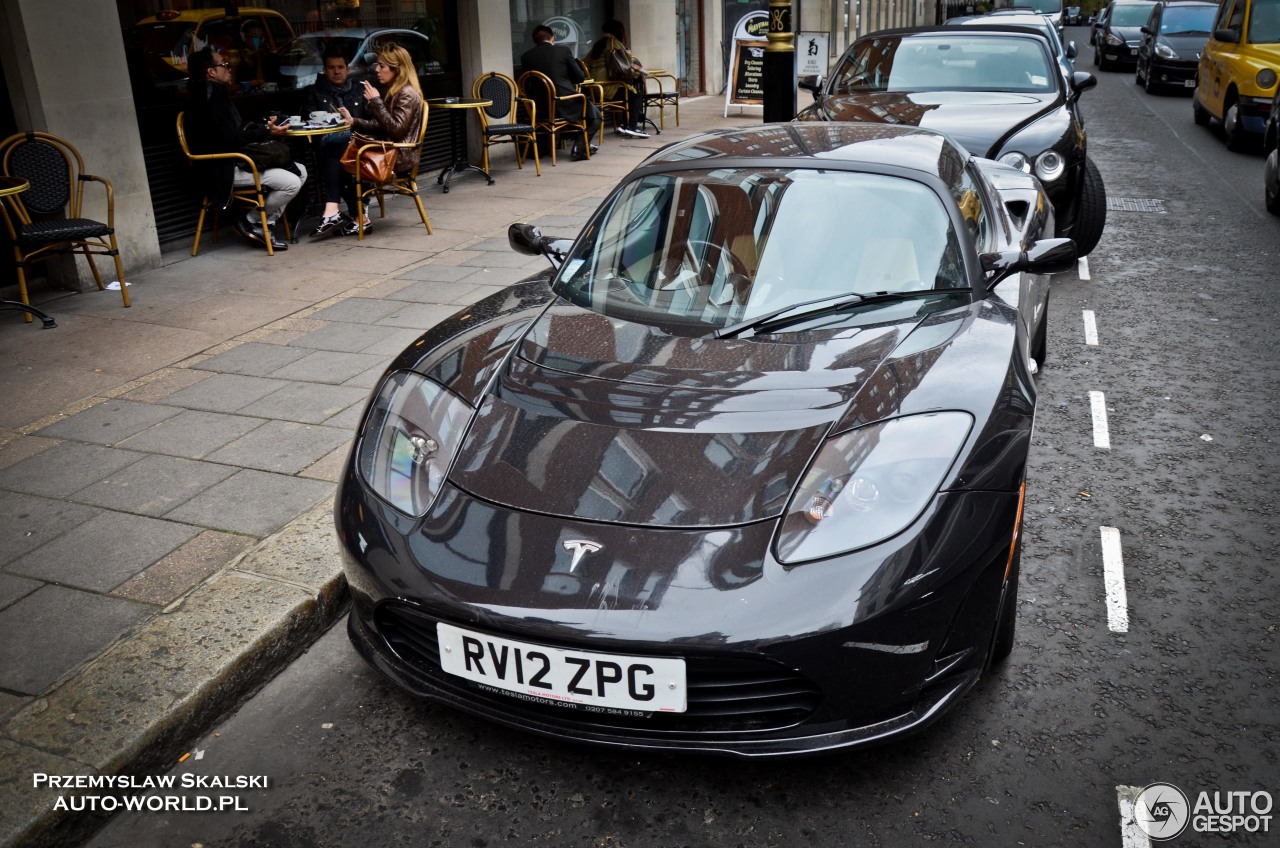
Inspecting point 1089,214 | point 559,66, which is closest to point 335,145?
point 559,66

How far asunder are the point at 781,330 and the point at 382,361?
3108 mm

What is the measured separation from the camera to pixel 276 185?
8773mm

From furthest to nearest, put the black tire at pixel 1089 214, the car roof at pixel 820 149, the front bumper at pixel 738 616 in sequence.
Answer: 1. the black tire at pixel 1089 214
2. the car roof at pixel 820 149
3. the front bumper at pixel 738 616

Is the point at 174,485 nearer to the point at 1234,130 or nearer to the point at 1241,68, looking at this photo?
the point at 1234,130

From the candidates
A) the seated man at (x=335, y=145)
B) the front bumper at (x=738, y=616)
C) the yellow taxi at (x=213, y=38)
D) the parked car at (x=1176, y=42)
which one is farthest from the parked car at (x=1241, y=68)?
the front bumper at (x=738, y=616)

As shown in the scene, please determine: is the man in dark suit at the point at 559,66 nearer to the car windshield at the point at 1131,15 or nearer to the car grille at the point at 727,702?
the car grille at the point at 727,702

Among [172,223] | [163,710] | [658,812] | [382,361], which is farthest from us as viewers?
[172,223]

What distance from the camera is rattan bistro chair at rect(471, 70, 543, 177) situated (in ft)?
39.5

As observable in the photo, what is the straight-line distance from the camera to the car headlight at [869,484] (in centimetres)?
263

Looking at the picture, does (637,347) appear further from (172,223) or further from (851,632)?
(172,223)

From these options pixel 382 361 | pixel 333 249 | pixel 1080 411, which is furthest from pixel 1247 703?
A: pixel 333 249

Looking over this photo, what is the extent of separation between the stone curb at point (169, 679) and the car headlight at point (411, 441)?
0.67 meters

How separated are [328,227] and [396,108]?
1146mm

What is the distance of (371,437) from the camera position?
3270 mm
